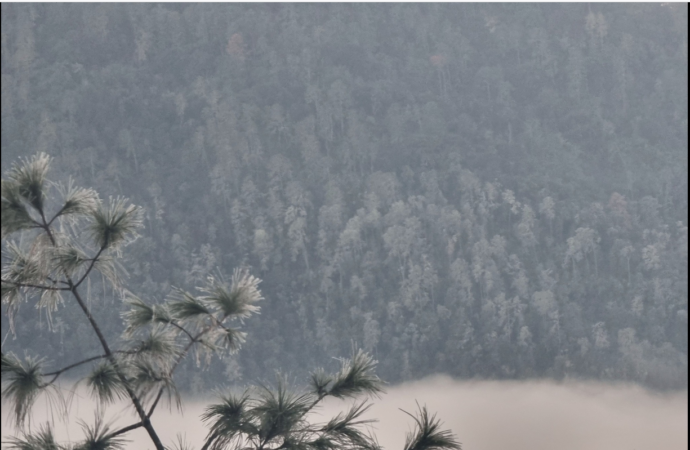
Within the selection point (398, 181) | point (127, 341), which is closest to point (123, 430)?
point (127, 341)

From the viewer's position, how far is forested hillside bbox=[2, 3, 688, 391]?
1508 centimetres

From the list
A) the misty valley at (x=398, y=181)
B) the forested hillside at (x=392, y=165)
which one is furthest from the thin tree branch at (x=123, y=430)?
the forested hillside at (x=392, y=165)

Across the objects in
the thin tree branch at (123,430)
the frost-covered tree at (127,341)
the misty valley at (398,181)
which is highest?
the misty valley at (398,181)

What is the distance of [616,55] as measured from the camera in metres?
18.8

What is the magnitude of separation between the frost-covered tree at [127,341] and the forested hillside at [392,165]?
11759 millimetres

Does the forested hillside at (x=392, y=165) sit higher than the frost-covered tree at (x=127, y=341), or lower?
higher

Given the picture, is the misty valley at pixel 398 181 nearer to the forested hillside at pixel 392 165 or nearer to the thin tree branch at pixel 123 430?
the forested hillside at pixel 392 165

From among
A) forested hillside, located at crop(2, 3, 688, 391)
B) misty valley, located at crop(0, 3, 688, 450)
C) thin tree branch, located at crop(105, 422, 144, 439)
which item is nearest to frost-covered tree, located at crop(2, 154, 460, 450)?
thin tree branch, located at crop(105, 422, 144, 439)

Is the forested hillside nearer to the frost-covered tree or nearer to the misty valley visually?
the misty valley

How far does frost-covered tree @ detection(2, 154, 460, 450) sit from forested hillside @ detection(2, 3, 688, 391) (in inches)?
463

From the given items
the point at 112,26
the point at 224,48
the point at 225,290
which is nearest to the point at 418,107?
the point at 224,48

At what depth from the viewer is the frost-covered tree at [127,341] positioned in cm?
229

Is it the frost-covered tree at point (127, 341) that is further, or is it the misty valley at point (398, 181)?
the misty valley at point (398, 181)

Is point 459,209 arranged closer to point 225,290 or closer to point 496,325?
point 496,325
